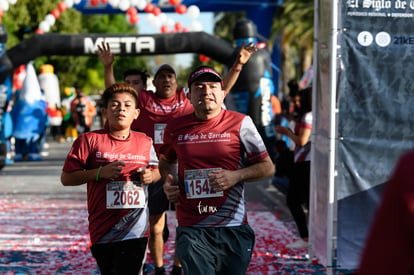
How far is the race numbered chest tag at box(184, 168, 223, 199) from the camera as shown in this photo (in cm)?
418

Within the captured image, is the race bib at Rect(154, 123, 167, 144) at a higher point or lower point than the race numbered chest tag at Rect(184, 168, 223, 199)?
higher

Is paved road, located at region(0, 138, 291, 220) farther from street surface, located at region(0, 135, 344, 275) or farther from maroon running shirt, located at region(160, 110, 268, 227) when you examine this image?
maroon running shirt, located at region(160, 110, 268, 227)

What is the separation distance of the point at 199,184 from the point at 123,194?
591 millimetres

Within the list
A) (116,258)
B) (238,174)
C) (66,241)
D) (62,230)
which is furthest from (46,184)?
(238,174)

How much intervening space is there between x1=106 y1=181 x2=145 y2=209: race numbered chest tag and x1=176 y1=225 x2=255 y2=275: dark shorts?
50 cm

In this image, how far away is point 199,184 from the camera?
13.7ft

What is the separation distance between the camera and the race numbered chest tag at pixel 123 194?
452 centimetres

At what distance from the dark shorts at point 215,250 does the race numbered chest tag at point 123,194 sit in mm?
498

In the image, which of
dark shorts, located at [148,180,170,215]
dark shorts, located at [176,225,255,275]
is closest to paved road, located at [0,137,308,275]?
dark shorts, located at [148,180,170,215]

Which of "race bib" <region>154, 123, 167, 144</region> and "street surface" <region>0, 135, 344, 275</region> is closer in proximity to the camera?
"race bib" <region>154, 123, 167, 144</region>

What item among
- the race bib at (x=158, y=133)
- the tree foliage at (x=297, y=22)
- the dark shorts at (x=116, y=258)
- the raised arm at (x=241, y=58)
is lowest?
the dark shorts at (x=116, y=258)

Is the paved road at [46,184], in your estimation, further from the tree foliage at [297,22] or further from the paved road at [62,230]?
the tree foliage at [297,22]

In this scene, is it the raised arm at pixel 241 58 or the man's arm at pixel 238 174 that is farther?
the raised arm at pixel 241 58

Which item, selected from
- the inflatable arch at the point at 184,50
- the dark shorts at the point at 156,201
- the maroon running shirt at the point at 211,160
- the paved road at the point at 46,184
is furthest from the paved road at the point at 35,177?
the maroon running shirt at the point at 211,160
